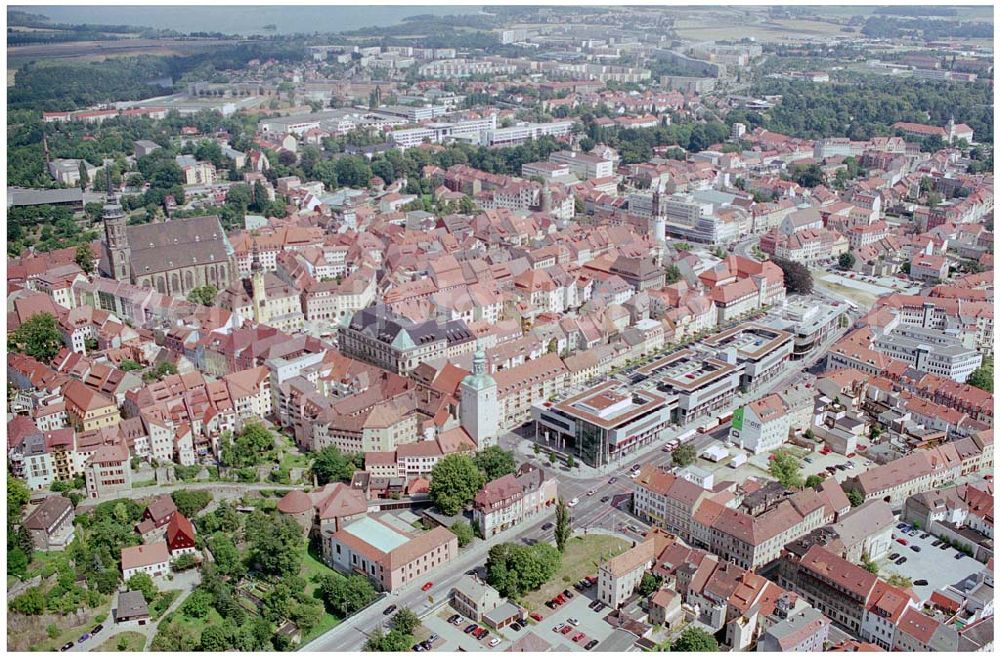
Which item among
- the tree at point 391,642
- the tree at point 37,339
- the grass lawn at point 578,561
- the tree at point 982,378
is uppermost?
the tree at point 37,339

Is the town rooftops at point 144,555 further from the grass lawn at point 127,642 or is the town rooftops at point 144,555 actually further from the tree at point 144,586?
the grass lawn at point 127,642

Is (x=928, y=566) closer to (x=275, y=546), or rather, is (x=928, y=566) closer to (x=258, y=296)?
(x=275, y=546)

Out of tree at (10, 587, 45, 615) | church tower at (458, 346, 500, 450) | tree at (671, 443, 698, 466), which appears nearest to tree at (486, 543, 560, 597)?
church tower at (458, 346, 500, 450)

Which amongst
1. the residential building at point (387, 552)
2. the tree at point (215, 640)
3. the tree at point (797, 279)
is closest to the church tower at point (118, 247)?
the residential building at point (387, 552)

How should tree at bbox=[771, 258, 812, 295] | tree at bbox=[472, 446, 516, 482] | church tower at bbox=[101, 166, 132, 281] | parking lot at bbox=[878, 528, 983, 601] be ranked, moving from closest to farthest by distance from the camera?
parking lot at bbox=[878, 528, 983, 601] → tree at bbox=[472, 446, 516, 482] → church tower at bbox=[101, 166, 132, 281] → tree at bbox=[771, 258, 812, 295]

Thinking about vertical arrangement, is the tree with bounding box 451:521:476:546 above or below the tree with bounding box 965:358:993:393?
below

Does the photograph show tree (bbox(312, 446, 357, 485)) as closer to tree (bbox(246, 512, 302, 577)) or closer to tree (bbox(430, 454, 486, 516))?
tree (bbox(430, 454, 486, 516))
